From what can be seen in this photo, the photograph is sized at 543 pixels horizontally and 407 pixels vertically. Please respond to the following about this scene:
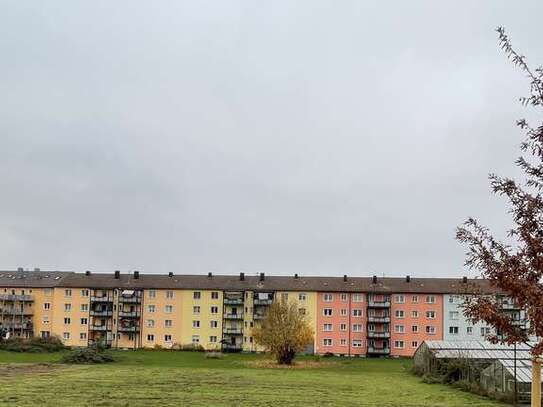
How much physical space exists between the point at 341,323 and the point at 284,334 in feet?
111

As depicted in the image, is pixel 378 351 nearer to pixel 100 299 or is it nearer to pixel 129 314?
pixel 129 314

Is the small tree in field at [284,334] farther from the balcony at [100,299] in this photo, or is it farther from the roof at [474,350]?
the balcony at [100,299]

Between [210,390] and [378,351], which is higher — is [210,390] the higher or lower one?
the higher one

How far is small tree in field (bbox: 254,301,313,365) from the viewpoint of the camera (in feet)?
239

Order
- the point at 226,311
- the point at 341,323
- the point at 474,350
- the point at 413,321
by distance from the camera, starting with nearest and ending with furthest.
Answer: the point at 474,350
the point at 413,321
the point at 341,323
the point at 226,311

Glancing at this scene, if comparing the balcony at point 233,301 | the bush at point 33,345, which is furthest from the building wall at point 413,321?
the bush at point 33,345

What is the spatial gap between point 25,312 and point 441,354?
80.6m

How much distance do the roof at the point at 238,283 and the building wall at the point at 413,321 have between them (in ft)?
4.96

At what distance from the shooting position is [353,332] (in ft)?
343

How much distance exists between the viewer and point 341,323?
105 m

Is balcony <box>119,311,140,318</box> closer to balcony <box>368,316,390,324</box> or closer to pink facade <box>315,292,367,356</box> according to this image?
pink facade <box>315,292,367,356</box>

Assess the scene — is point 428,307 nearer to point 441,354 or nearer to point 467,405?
point 441,354

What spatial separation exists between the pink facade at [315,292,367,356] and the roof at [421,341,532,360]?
45371 mm

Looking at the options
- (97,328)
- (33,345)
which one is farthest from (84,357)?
(97,328)
